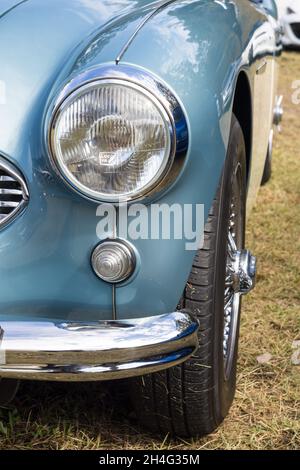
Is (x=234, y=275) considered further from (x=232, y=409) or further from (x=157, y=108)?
(x=157, y=108)

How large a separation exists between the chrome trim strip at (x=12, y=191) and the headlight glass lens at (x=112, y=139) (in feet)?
0.35

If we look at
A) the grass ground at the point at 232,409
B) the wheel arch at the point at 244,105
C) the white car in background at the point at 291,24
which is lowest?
the grass ground at the point at 232,409

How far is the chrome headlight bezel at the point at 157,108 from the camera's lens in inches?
53.9

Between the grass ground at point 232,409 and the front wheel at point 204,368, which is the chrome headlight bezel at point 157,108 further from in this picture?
the grass ground at point 232,409

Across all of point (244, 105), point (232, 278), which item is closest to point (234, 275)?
point (232, 278)

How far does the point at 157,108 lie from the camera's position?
1.37 meters

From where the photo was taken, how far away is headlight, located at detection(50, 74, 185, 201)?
1.38m

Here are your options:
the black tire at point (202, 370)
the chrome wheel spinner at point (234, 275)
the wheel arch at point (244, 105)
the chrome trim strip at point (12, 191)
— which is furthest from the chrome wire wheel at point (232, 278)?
the chrome trim strip at point (12, 191)

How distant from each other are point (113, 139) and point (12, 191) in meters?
0.26

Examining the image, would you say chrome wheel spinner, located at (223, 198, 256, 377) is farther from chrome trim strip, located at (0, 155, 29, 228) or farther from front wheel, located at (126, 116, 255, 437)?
chrome trim strip, located at (0, 155, 29, 228)

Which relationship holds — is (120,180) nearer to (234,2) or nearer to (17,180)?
(17,180)

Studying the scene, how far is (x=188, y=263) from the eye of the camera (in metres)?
1.50

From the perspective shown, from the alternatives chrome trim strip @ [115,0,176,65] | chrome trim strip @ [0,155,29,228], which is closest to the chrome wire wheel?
chrome trim strip @ [115,0,176,65]

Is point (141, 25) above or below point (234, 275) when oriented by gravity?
above
